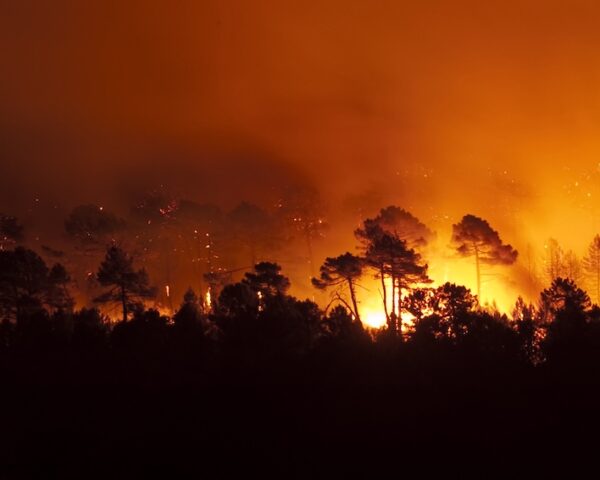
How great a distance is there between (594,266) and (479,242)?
12657mm

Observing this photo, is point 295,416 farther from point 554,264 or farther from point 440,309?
point 554,264

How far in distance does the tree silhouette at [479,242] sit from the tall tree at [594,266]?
9.94 metres

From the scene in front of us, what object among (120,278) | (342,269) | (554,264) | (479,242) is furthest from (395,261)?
(554,264)

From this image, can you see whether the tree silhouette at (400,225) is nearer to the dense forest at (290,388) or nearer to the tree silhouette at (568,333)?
the dense forest at (290,388)

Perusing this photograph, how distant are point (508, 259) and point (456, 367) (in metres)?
22.2

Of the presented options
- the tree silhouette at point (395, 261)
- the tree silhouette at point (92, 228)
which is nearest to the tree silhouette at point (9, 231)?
the tree silhouette at point (92, 228)

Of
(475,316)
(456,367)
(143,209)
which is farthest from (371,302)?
(456,367)

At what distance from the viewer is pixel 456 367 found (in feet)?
54.1

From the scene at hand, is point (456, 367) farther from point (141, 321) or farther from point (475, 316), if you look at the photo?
point (141, 321)

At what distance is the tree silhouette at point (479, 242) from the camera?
36094 millimetres

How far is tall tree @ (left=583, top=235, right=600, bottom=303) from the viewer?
42463 mm

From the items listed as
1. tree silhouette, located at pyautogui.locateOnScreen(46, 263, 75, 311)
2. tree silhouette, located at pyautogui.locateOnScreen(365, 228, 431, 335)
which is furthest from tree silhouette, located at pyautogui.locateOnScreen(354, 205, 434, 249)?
tree silhouette, located at pyautogui.locateOnScreen(46, 263, 75, 311)

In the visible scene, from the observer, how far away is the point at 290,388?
15.6 meters

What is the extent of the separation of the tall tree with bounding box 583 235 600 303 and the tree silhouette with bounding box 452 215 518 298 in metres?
9.94
